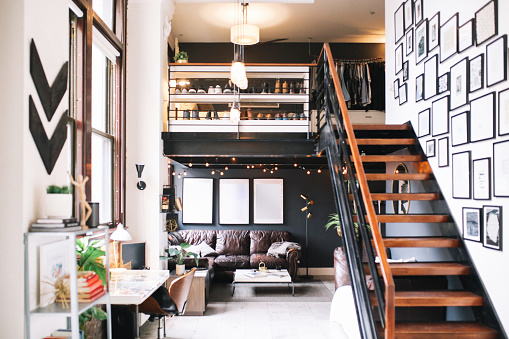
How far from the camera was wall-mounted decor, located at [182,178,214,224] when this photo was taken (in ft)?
33.4

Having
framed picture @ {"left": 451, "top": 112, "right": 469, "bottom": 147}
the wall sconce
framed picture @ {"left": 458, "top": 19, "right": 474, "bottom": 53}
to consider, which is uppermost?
framed picture @ {"left": 458, "top": 19, "right": 474, "bottom": 53}

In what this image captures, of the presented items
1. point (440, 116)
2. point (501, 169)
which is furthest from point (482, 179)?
point (440, 116)

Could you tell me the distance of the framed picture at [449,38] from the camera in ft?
14.0

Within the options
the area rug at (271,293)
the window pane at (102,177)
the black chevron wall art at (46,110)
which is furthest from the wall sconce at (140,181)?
the area rug at (271,293)

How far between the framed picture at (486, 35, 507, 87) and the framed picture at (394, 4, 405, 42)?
7.25 feet

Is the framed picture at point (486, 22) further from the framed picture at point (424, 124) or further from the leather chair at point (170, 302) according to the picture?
the leather chair at point (170, 302)

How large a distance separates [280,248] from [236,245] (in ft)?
3.45

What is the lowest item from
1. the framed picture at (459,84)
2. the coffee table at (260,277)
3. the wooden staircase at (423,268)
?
the coffee table at (260,277)

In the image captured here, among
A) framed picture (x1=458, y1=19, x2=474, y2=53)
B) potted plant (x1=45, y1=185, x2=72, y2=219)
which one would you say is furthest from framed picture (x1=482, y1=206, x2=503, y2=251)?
potted plant (x1=45, y1=185, x2=72, y2=219)

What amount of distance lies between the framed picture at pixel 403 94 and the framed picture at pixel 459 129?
1.36 m

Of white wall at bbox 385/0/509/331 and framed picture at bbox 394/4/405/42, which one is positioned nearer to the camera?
white wall at bbox 385/0/509/331

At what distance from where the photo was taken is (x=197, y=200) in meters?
10.2

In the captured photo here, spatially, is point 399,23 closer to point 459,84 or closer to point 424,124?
point 424,124

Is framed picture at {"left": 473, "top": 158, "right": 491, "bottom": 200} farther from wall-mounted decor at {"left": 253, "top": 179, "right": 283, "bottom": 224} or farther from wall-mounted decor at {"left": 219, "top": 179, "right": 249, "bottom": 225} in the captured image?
wall-mounted decor at {"left": 219, "top": 179, "right": 249, "bottom": 225}
